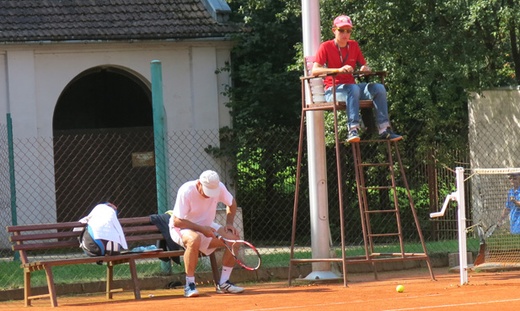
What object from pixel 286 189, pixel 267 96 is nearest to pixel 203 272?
pixel 286 189

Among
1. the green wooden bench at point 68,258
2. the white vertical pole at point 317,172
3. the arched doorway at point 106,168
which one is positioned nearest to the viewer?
the green wooden bench at point 68,258

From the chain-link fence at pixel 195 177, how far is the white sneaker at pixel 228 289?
413cm

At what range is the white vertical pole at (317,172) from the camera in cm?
1481

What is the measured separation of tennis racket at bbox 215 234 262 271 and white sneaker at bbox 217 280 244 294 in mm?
271

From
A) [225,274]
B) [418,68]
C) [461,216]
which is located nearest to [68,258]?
[225,274]

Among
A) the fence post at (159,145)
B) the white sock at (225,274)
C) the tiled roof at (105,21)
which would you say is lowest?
the white sock at (225,274)

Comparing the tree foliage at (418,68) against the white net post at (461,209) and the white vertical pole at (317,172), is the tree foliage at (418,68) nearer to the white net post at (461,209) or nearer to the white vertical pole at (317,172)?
the white vertical pole at (317,172)

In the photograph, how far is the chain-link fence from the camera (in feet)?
66.7

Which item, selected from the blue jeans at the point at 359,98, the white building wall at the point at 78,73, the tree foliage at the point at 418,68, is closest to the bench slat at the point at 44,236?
the blue jeans at the point at 359,98

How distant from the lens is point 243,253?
1561 centimetres

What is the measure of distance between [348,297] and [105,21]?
12.6m

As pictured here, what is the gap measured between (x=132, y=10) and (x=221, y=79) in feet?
7.70

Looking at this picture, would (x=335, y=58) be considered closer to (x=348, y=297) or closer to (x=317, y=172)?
(x=317, y=172)

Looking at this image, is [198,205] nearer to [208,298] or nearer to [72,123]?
[208,298]
